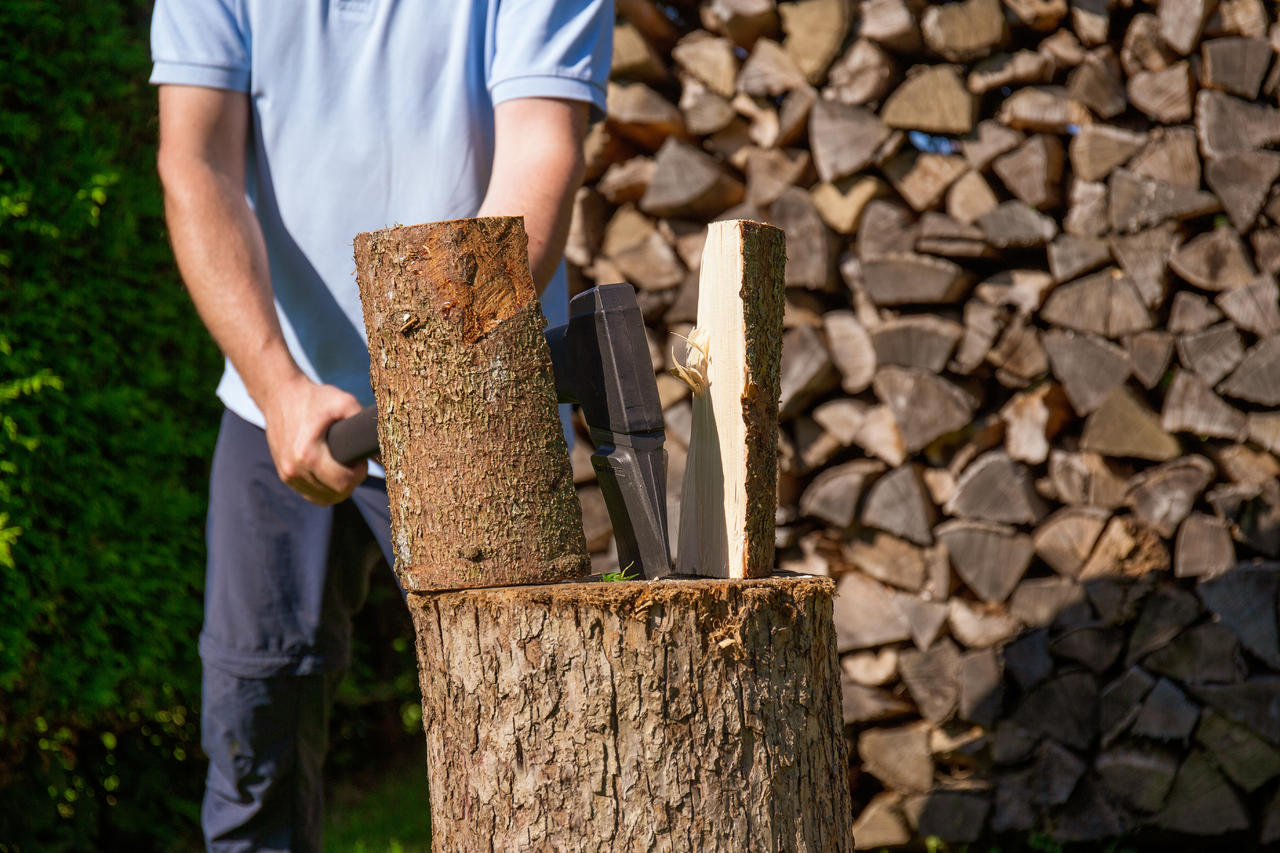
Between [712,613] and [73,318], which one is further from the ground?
[73,318]

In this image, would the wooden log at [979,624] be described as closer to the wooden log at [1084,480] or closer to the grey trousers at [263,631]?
the wooden log at [1084,480]

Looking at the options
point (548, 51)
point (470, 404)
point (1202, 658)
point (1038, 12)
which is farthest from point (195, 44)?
point (1202, 658)

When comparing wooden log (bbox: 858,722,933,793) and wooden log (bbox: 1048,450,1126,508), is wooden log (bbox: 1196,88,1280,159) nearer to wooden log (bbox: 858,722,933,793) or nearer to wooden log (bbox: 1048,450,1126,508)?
wooden log (bbox: 1048,450,1126,508)

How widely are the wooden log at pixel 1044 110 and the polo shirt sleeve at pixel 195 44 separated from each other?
193cm

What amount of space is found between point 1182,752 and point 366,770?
8.57 ft

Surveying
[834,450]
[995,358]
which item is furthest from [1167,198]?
[834,450]

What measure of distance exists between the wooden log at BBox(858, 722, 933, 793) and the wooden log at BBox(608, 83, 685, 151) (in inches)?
70.7

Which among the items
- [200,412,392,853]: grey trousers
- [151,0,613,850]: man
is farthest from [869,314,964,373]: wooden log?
[200,412,392,853]: grey trousers

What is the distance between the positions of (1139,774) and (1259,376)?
1.04m

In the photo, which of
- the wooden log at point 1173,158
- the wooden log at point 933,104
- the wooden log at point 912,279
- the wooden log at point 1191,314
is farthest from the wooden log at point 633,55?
the wooden log at point 1191,314

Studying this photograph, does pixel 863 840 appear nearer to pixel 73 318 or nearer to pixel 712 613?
pixel 712 613

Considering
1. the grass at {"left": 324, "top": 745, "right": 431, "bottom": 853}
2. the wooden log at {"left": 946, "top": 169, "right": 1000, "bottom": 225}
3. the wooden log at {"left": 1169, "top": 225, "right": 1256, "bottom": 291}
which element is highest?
the wooden log at {"left": 946, "top": 169, "right": 1000, "bottom": 225}

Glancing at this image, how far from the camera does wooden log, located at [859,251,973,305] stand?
9.11ft

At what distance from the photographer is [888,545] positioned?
2.93 meters
